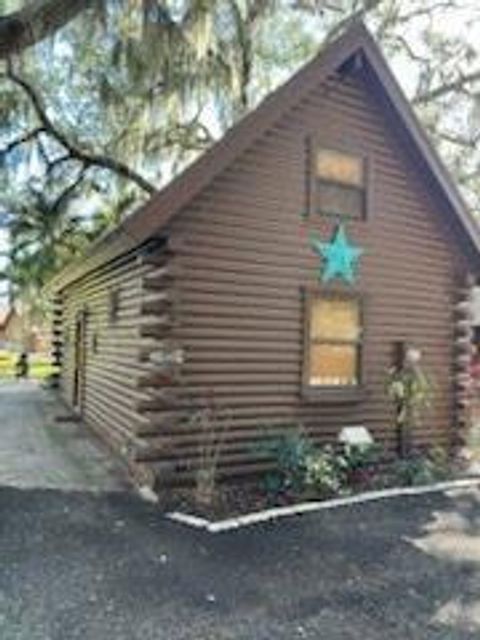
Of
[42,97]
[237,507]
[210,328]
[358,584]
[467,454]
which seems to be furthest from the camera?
[42,97]

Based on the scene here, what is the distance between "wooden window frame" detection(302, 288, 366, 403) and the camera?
10.6 m

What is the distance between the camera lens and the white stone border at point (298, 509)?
8.05 m

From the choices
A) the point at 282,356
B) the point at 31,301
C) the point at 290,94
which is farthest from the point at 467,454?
the point at 31,301

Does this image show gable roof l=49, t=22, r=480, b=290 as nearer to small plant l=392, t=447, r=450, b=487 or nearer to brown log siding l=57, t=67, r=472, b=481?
brown log siding l=57, t=67, r=472, b=481

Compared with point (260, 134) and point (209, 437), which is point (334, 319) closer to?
point (209, 437)

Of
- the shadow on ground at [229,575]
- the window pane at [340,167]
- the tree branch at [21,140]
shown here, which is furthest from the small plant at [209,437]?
the tree branch at [21,140]

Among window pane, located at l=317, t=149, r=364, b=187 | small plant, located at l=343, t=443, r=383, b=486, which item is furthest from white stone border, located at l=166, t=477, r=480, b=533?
window pane, located at l=317, t=149, r=364, b=187

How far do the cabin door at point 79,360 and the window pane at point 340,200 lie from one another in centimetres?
610

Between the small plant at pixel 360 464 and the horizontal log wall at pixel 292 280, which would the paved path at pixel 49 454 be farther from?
the small plant at pixel 360 464

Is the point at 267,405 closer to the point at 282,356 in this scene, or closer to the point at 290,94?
the point at 282,356

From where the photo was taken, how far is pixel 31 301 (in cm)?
2475

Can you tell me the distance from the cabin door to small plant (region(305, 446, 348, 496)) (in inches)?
260

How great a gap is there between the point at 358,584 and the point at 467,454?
6820 millimetres

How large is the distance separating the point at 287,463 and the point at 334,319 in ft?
7.56
